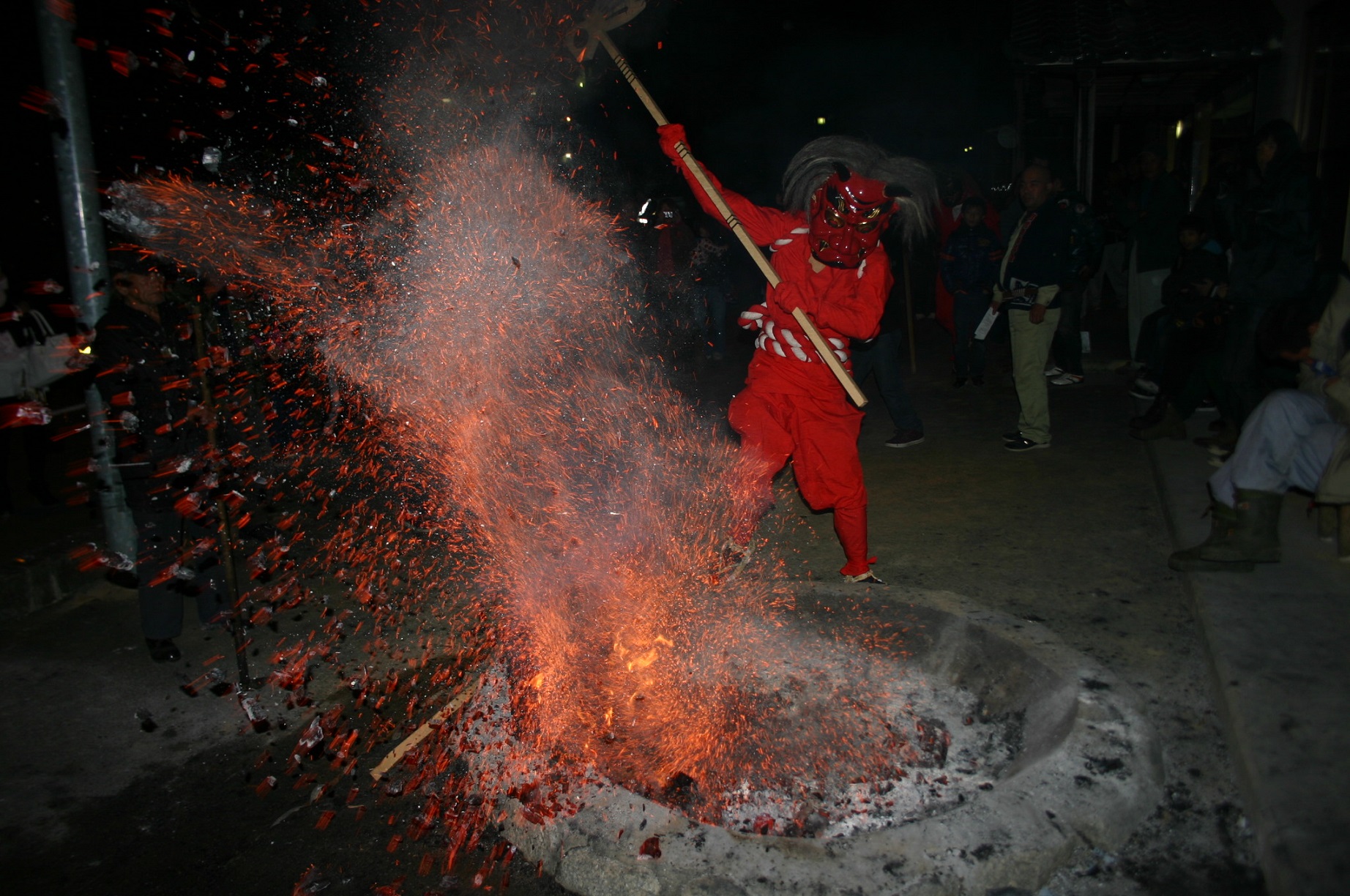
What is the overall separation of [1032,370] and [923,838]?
4.22m

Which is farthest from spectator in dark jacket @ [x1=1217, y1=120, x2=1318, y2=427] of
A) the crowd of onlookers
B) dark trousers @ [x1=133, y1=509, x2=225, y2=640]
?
dark trousers @ [x1=133, y1=509, x2=225, y2=640]

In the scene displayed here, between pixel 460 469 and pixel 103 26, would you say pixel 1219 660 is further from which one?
pixel 103 26

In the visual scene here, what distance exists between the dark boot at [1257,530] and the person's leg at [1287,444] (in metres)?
0.04

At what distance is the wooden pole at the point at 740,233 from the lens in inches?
151

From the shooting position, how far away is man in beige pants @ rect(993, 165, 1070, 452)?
568 centimetres

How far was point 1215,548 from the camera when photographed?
3588 mm

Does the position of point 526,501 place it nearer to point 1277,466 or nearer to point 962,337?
point 1277,466

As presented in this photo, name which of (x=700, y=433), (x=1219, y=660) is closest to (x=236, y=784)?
(x=1219, y=660)

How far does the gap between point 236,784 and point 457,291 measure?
2983mm

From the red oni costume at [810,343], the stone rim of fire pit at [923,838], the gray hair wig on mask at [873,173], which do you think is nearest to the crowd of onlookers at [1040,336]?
the gray hair wig on mask at [873,173]

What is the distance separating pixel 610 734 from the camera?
3.18 meters

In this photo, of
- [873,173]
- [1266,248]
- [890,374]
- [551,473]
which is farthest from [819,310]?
[1266,248]

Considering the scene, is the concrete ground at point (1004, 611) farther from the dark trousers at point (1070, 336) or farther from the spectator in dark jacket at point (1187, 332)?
the dark trousers at point (1070, 336)

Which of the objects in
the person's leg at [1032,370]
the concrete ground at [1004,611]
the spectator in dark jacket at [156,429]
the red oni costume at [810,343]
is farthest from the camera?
the person's leg at [1032,370]
